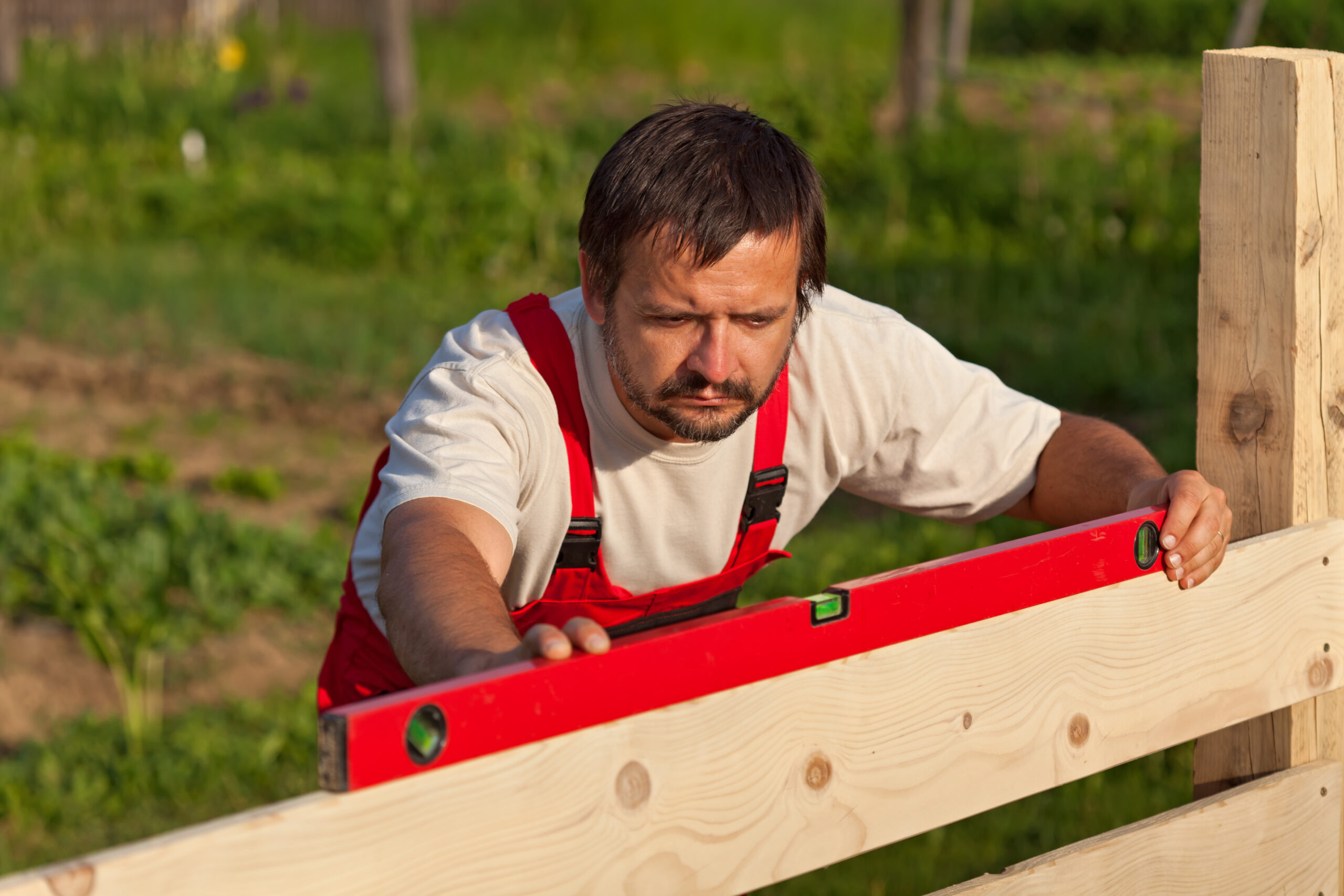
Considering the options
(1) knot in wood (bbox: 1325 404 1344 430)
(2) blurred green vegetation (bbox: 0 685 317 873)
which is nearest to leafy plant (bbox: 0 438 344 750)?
(2) blurred green vegetation (bbox: 0 685 317 873)

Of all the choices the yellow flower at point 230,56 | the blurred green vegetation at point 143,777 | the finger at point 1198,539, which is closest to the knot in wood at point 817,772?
the finger at point 1198,539

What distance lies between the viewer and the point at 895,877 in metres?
3.78

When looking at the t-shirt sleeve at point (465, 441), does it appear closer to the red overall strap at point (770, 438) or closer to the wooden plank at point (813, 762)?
the red overall strap at point (770, 438)

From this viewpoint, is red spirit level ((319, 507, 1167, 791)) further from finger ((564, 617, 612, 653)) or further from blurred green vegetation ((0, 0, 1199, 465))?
blurred green vegetation ((0, 0, 1199, 465))

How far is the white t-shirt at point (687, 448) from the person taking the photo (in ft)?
7.17

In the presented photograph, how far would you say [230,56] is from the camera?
1194cm

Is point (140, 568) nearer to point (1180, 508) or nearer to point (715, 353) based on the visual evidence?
point (715, 353)

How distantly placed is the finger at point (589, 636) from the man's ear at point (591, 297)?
0.90 metres

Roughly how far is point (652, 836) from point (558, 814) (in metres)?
0.12

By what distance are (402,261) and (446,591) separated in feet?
24.6

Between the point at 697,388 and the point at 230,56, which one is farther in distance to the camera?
the point at 230,56

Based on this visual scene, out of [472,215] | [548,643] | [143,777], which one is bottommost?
[143,777]

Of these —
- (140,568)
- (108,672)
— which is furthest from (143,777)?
(140,568)

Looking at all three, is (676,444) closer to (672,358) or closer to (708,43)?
(672,358)
